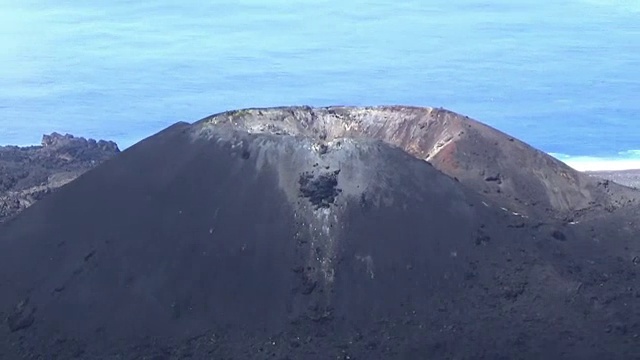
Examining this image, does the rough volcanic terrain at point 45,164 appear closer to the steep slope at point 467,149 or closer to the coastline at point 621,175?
the steep slope at point 467,149

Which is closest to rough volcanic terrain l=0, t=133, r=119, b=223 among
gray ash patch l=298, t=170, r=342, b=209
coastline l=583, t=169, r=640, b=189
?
gray ash patch l=298, t=170, r=342, b=209

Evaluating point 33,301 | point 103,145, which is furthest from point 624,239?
point 103,145

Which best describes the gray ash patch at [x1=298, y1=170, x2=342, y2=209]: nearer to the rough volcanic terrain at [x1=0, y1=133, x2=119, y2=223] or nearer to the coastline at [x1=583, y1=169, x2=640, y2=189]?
the rough volcanic terrain at [x1=0, y1=133, x2=119, y2=223]

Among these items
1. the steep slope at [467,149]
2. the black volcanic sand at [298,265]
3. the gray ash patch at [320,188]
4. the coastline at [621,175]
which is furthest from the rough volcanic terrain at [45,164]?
the coastline at [621,175]

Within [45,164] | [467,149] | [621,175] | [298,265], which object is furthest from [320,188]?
[621,175]

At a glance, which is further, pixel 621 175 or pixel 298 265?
pixel 621 175

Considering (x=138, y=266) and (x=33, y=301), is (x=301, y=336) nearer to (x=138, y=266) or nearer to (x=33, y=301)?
(x=138, y=266)

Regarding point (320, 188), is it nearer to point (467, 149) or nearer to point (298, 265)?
point (298, 265)
